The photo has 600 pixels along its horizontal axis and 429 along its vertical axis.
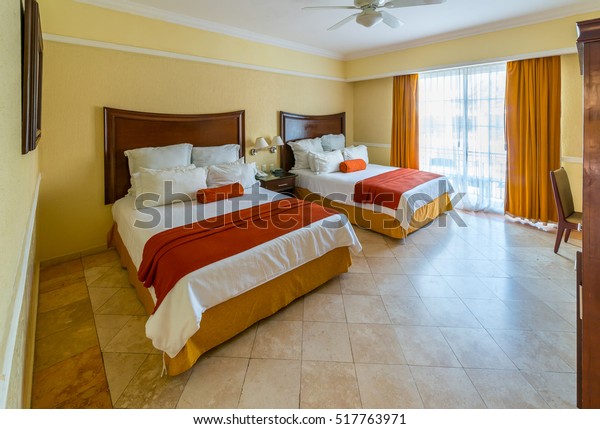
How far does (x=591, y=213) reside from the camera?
101 centimetres

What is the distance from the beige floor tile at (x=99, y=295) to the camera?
2.52 m

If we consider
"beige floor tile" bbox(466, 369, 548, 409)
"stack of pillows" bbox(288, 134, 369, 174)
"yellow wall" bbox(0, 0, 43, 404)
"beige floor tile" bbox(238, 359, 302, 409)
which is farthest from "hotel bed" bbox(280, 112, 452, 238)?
"yellow wall" bbox(0, 0, 43, 404)

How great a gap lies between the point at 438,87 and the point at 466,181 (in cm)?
159

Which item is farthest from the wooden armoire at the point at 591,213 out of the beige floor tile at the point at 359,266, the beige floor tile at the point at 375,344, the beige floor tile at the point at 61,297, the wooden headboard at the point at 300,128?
the wooden headboard at the point at 300,128

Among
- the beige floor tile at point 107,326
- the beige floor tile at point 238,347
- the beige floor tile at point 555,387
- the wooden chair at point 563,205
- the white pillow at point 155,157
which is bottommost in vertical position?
the beige floor tile at point 555,387

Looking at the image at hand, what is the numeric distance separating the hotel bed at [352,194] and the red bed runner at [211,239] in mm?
1262

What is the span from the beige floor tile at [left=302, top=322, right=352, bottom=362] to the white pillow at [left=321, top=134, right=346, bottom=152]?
3740mm

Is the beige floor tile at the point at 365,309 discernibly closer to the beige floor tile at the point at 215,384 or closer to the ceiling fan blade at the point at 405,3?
the beige floor tile at the point at 215,384

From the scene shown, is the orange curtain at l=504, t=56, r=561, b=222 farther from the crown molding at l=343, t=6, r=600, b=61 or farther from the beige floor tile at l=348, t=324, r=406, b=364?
the beige floor tile at l=348, t=324, r=406, b=364

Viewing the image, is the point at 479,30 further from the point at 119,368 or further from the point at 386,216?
the point at 119,368

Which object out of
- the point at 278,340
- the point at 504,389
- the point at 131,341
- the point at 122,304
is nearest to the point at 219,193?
the point at 122,304

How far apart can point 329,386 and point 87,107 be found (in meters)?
3.42

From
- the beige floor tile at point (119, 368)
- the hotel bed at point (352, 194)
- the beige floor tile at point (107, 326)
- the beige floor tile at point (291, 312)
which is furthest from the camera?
the hotel bed at point (352, 194)
